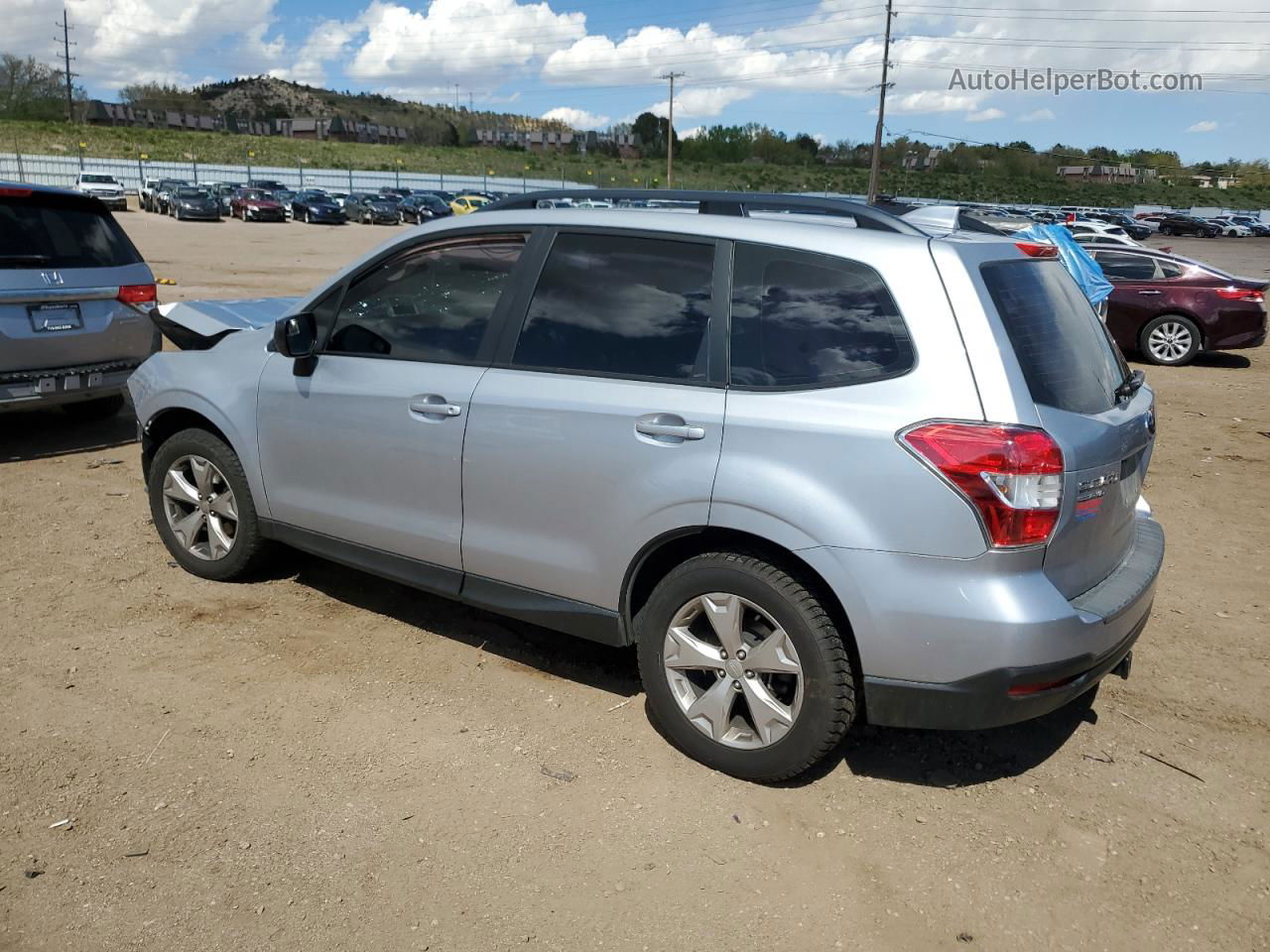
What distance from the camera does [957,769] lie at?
3.52 meters

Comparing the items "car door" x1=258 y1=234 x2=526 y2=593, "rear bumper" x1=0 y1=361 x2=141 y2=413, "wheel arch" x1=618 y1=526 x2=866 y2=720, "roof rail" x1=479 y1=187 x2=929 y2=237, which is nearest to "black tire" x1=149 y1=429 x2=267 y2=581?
"car door" x1=258 y1=234 x2=526 y2=593

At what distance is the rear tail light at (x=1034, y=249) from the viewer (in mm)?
3426

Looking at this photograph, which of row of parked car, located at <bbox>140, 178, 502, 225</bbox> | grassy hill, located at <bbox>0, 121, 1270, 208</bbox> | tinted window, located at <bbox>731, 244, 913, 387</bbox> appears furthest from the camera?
grassy hill, located at <bbox>0, 121, 1270, 208</bbox>

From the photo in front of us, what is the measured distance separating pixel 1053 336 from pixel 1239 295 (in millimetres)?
11587

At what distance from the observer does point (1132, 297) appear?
13000mm

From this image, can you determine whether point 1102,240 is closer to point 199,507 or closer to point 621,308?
point 621,308

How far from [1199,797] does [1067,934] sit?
1.01 metres

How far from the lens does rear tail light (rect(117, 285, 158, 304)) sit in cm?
689

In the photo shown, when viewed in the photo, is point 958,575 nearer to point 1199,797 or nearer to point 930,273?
point 930,273

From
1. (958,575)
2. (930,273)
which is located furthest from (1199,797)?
(930,273)

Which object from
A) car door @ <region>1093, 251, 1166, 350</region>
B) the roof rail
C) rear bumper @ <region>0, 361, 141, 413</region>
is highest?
the roof rail

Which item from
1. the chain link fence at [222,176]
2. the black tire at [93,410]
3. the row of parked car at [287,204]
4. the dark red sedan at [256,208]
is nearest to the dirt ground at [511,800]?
the black tire at [93,410]

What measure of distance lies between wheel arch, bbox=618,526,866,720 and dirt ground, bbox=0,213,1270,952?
50 cm

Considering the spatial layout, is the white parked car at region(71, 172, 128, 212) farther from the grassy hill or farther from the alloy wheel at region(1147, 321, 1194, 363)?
the alloy wheel at region(1147, 321, 1194, 363)
